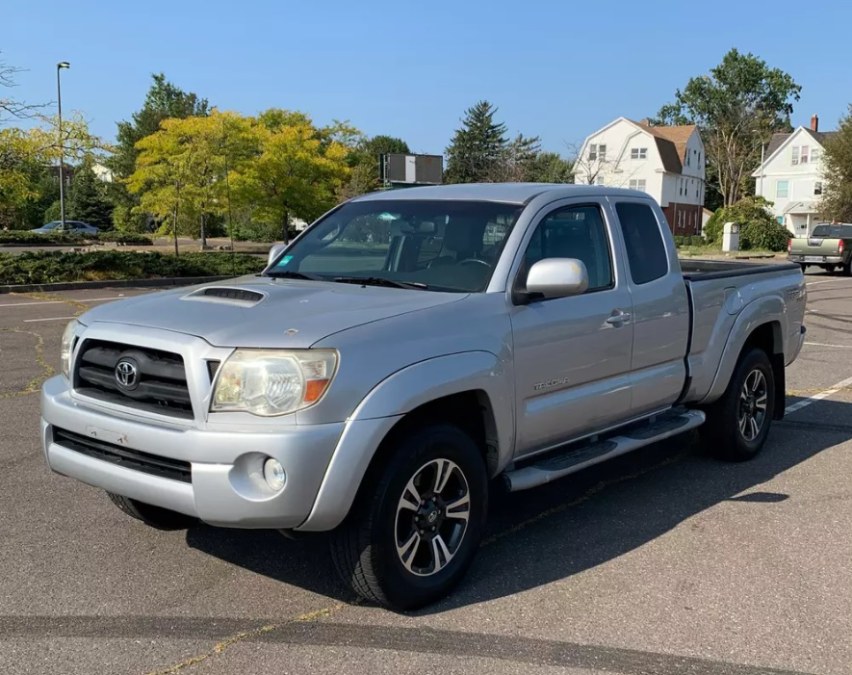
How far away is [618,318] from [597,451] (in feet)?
2.47

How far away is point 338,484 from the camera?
11.0 ft

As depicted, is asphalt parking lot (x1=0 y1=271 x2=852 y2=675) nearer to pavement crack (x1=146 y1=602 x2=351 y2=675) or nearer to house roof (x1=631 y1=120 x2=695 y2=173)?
pavement crack (x1=146 y1=602 x2=351 y2=675)

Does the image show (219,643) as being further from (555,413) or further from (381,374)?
(555,413)

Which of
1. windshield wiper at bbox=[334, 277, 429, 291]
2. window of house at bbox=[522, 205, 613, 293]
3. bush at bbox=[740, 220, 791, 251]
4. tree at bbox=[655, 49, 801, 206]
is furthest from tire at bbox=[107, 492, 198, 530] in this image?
tree at bbox=[655, 49, 801, 206]

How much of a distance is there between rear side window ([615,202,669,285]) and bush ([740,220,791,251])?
43.1 metres

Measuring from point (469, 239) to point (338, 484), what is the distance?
1725 millimetres

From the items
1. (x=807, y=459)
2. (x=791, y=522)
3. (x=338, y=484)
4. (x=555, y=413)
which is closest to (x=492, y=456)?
(x=555, y=413)

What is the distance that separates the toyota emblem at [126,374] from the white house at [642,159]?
62419 mm

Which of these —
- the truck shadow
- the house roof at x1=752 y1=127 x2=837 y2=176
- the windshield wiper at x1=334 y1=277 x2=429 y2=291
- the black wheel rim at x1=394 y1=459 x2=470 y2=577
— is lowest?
the truck shadow

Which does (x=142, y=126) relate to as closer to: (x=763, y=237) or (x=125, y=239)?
(x=125, y=239)

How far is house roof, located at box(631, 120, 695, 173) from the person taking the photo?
220 feet

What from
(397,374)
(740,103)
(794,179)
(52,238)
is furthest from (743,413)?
(740,103)

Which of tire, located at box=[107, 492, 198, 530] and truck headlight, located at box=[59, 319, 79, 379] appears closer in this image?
truck headlight, located at box=[59, 319, 79, 379]

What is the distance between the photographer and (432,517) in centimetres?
380
